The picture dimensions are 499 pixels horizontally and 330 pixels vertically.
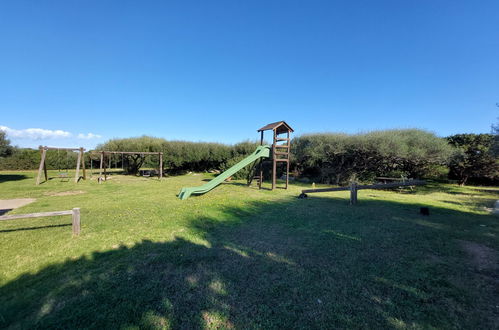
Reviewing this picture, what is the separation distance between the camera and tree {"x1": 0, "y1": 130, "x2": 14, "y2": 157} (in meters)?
15.6

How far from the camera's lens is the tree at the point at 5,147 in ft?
51.2

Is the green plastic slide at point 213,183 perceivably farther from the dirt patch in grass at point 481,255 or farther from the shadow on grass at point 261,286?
the dirt patch in grass at point 481,255

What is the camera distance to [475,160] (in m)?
15.2

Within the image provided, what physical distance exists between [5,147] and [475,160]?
3626cm

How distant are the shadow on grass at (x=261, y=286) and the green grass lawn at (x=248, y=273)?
0.02m

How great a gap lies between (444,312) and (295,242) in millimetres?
2585

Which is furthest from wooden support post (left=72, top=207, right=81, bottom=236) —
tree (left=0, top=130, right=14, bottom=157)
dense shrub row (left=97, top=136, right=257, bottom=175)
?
tree (left=0, top=130, right=14, bottom=157)

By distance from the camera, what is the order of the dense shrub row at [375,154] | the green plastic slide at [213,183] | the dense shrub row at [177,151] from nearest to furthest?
the green plastic slide at [213,183] → the dense shrub row at [375,154] → the dense shrub row at [177,151]

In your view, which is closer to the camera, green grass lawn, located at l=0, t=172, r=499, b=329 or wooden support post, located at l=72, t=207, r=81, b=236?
green grass lawn, located at l=0, t=172, r=499, b=329

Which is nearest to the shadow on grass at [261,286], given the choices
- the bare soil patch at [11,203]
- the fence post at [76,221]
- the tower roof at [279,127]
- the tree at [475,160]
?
the fence post at [76,221]

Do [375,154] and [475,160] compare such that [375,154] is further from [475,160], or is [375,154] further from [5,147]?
[5,147]

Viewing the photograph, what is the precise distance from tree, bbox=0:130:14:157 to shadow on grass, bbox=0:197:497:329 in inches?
785

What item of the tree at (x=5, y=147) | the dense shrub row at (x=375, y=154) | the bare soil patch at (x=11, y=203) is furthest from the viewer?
the tree at (x=5, y=147)

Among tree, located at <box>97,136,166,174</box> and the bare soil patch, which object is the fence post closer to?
the bare soil patch
